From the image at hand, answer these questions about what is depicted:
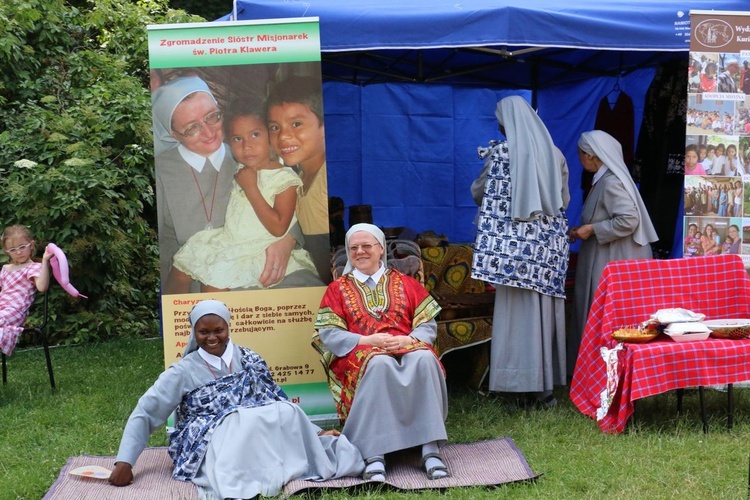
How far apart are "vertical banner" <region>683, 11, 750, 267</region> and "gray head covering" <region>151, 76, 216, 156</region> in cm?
268

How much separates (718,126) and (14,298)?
14.2ft

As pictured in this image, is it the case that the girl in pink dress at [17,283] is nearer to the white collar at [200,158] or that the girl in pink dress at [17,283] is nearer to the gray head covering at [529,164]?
the white collar at [200,158]

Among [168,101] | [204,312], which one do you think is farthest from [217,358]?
[168,101]

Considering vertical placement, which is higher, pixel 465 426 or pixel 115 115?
pixel 115 115

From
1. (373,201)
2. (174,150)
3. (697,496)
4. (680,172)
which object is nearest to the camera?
(697,496)

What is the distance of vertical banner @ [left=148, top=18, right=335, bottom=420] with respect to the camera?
510 centimetres

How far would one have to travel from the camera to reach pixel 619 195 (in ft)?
18.7

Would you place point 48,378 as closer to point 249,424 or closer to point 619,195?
point 249,424

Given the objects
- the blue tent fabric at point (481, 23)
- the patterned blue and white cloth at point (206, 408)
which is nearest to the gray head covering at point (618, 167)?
the blue tent fabric at point (481, 23)

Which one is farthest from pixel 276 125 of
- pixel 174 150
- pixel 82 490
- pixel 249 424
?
pixel 82 490

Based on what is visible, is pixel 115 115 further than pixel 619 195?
Yes

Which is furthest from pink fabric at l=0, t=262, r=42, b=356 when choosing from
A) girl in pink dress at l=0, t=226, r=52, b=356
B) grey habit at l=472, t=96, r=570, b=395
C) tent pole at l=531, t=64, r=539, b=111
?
tent pole at l=531, t=64, r=539, b=111

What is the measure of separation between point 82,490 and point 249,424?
79 centimetres

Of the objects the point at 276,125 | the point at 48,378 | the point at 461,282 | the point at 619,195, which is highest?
the point at 276,125
